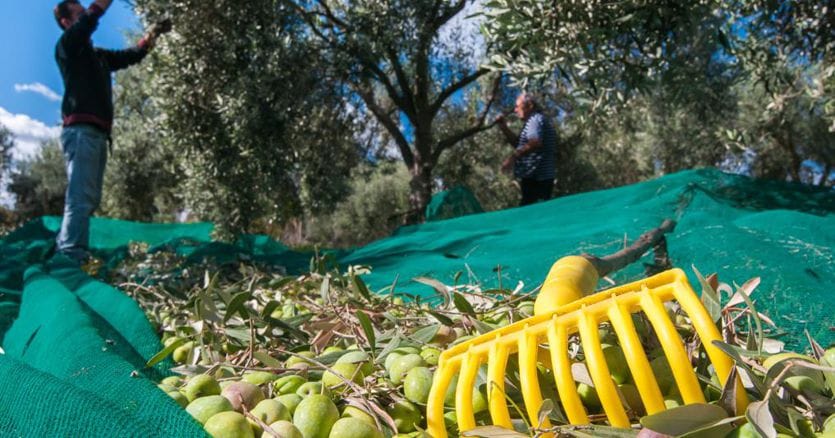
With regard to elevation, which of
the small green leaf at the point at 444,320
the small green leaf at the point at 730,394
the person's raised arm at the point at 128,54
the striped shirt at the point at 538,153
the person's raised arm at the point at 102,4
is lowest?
the small green leaf at the point at 730,394

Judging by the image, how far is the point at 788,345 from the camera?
1552 mm

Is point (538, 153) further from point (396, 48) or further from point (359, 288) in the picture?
point (359, 288)

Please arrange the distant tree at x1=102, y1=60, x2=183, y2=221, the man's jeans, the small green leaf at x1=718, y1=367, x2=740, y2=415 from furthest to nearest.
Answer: the distant tree at x1=102, y1=60, x2=183, y2=221 < the man's jeans < the small green leaf at x1=718, y1=367, x2=740, y2=415

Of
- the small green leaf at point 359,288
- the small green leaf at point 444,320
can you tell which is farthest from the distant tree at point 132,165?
the small green leaf at point 444,320


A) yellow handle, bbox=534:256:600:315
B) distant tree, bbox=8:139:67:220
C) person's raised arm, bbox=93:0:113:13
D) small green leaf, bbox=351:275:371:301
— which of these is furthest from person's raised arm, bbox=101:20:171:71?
distant tree, bbox=8:139:67:220

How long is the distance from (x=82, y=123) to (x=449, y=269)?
12.6 feet

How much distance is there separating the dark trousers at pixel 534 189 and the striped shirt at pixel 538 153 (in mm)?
98

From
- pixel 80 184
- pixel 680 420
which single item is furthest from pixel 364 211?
pixel 680 420

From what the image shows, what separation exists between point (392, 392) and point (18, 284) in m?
3.37

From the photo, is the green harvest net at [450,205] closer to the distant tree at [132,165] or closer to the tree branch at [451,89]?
the tree branch at [451,89]

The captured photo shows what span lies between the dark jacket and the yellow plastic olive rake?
5.09m

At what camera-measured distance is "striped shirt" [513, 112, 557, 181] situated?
266 inches

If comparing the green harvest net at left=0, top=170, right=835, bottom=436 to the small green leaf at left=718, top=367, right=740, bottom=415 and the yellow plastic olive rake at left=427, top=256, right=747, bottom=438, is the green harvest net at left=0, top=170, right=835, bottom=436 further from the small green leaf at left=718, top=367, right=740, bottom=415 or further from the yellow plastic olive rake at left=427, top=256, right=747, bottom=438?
the small green leaf at left=718, top=367, right=740, bottom=415

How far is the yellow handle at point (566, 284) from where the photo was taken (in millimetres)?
1060
